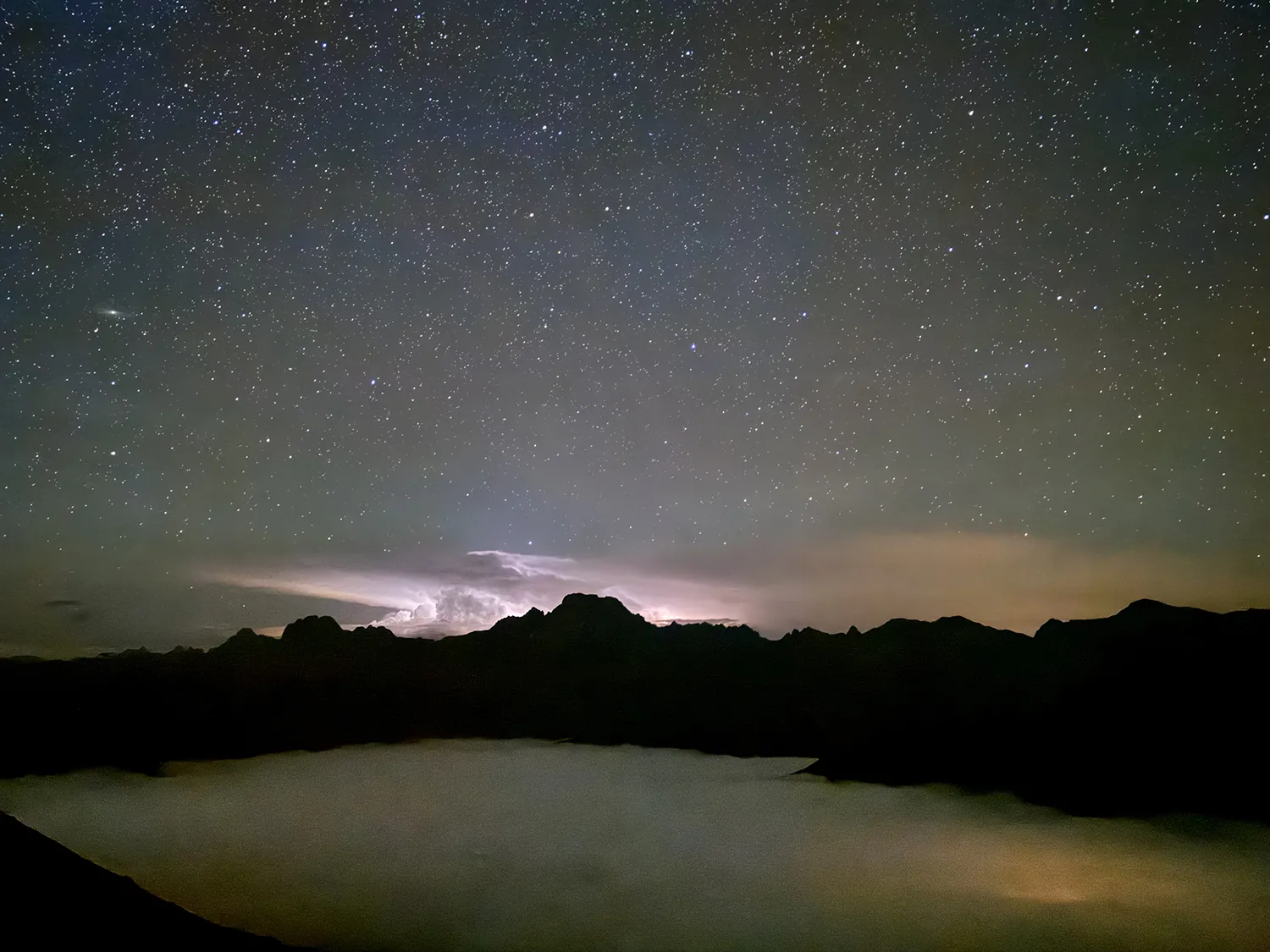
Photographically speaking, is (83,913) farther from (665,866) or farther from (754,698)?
(754,698)

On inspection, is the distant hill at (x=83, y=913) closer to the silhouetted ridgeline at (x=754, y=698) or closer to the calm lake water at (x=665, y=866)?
the calm lake water at (x=665, y=866)

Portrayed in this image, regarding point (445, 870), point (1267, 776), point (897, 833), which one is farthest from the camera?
point (1267, 776)

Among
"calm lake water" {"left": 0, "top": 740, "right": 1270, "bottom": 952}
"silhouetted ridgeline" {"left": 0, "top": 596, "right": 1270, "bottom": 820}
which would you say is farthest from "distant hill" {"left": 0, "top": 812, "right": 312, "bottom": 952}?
"silhouetted ridgeline" {"left": 0, "top": 596, "right": 1270, "bottom": 820}

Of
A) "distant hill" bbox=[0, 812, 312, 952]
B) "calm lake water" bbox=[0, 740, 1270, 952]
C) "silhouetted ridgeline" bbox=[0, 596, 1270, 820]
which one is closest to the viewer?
"distant hill" bbox=[0, 812, 312, 952]

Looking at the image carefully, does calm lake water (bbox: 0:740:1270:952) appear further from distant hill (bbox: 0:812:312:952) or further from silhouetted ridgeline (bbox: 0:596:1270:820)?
silhouetted ridgeline (bbox: 0:596:1270:820)

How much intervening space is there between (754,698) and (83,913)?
190 ft

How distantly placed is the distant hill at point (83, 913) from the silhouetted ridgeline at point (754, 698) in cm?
3094

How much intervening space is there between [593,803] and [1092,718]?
23076 mm

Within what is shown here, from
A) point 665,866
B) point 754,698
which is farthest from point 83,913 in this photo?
point 754,698

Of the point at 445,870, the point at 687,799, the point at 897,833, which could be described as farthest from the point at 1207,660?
the point at 445,870

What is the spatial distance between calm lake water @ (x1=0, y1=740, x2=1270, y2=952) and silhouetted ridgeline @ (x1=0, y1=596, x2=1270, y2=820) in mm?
3810

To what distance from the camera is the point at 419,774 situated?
39406 millimetres

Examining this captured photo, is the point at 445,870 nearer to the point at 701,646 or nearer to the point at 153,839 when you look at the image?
the point at 153,839

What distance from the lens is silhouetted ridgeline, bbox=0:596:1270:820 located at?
93.1ft
